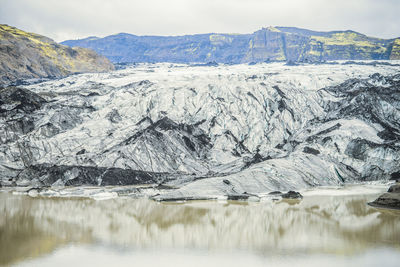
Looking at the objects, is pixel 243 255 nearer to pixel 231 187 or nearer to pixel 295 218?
pixel 295 218

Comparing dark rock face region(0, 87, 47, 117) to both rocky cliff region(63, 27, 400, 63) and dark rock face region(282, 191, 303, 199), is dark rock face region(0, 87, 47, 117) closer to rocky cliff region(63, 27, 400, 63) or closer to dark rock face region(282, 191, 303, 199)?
dark rock face region(282, 191, 303, 199)

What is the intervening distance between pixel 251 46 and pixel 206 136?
80.9 meters

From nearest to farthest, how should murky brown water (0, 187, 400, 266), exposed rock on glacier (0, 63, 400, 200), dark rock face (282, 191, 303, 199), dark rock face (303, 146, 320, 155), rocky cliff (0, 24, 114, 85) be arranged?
murky brown water (0, 187, 400, 266) < dark rock face (282, 191, 303, 199) < exposed rock on glacier (0, 63, 400, 200) < dark rock face (303, 146, 320, 155) < rocky cliff (0, 24, 114, 85)

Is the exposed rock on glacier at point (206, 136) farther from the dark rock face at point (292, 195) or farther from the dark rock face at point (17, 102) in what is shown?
the dark rock face at point (292, 195)

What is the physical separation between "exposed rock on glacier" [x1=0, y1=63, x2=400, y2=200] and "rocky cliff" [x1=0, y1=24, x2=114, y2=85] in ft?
93.3

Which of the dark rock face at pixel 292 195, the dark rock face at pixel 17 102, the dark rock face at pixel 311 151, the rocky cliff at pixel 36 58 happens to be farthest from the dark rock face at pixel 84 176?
the rocky cliff at pixel 36 58

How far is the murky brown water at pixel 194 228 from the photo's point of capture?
1725 cm

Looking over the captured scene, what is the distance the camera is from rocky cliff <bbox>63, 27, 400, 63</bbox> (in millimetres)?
103100

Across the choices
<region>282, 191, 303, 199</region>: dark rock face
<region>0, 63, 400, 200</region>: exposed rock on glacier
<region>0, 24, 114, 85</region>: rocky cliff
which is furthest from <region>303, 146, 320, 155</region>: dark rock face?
<region>0, 24, 114, 85</region>: rocky cliff

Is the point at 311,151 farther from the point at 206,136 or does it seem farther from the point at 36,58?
the point at 36,58

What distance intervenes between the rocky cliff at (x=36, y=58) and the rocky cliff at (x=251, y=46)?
3988 cm

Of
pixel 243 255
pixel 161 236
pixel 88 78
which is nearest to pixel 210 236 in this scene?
pixel 161 236

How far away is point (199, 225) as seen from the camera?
2200cm

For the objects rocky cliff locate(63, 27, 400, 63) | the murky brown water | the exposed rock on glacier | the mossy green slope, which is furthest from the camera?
rocky cliff locate(63, 27, 400, 63)
